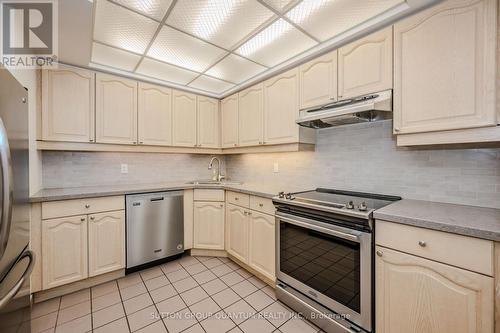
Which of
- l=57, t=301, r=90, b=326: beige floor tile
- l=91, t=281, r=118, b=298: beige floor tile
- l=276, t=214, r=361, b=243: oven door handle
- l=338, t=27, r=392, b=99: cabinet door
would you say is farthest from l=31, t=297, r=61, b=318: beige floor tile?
l=338, t=27, r=392, b=99: cabinet door

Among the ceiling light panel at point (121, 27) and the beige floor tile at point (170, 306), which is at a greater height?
the ceiling light panel at point (121, 27)

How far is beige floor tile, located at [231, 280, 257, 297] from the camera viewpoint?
2.00m

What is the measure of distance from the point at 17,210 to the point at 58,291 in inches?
57.5

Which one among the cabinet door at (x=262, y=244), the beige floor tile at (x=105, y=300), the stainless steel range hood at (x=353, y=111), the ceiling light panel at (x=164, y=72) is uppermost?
the ceiling light panel at (x=164, y=72)

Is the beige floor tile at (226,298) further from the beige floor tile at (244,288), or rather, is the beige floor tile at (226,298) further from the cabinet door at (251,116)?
the cabinet door at (251,116)

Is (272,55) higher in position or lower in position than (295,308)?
higher

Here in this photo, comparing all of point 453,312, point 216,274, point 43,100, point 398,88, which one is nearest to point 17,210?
point 43,100

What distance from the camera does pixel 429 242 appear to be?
44.3 inches

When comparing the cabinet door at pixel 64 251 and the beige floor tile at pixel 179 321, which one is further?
the cabinet door at pixel 64 251

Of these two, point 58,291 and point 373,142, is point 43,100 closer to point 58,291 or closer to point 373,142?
point 58,291

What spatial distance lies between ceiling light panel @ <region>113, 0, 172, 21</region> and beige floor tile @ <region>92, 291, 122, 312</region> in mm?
2383

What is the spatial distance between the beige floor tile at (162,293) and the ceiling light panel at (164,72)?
93.1 inches

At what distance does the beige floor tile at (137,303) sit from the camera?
69.9 inches

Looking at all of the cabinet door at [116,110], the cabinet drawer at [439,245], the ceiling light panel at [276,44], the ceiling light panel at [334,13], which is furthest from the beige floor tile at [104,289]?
the ceiling light panel at [334,13]
